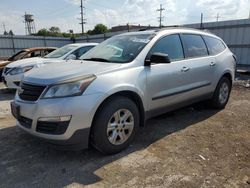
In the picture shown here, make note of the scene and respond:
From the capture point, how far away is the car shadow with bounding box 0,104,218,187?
9.90ft

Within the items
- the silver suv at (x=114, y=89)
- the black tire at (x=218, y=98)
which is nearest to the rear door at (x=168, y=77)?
the silver suv at (x=114, y=89)

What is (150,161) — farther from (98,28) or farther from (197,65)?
(98,28)

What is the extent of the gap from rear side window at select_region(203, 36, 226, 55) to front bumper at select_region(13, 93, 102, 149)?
10.2 ft

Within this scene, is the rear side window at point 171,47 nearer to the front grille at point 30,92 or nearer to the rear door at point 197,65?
the rear door at point 197,65

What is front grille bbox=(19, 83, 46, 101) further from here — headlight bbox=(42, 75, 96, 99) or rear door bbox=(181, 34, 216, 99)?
rear door bbox=(181, 34, 216, 99)

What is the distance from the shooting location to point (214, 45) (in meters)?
5.51

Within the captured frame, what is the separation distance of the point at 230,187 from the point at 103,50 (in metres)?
2.90

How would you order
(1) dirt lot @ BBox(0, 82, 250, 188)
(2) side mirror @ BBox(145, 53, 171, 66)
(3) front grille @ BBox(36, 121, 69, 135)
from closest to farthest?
(1) dirt lot @ BBox(0, 82, 250, 188)
(3) front grille @ BBox(36, 121, 69, 135)
(2) side mirror @ BBox(145, 53, 171, 66)

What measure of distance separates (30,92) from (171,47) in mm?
2413

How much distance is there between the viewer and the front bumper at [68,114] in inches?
121

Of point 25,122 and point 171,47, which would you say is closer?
point 25,122

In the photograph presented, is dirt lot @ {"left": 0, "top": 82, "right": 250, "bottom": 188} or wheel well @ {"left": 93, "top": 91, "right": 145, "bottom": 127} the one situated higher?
wheel well @ {"left": 93, "top": 91, "right": 145, "bottom": 127}

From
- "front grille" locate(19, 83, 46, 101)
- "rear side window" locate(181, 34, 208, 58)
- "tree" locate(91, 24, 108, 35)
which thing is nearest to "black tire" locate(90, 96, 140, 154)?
"front grille" locate(19, 83, 46, 101)

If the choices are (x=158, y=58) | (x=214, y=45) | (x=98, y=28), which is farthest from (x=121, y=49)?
(x=98, y=28)
